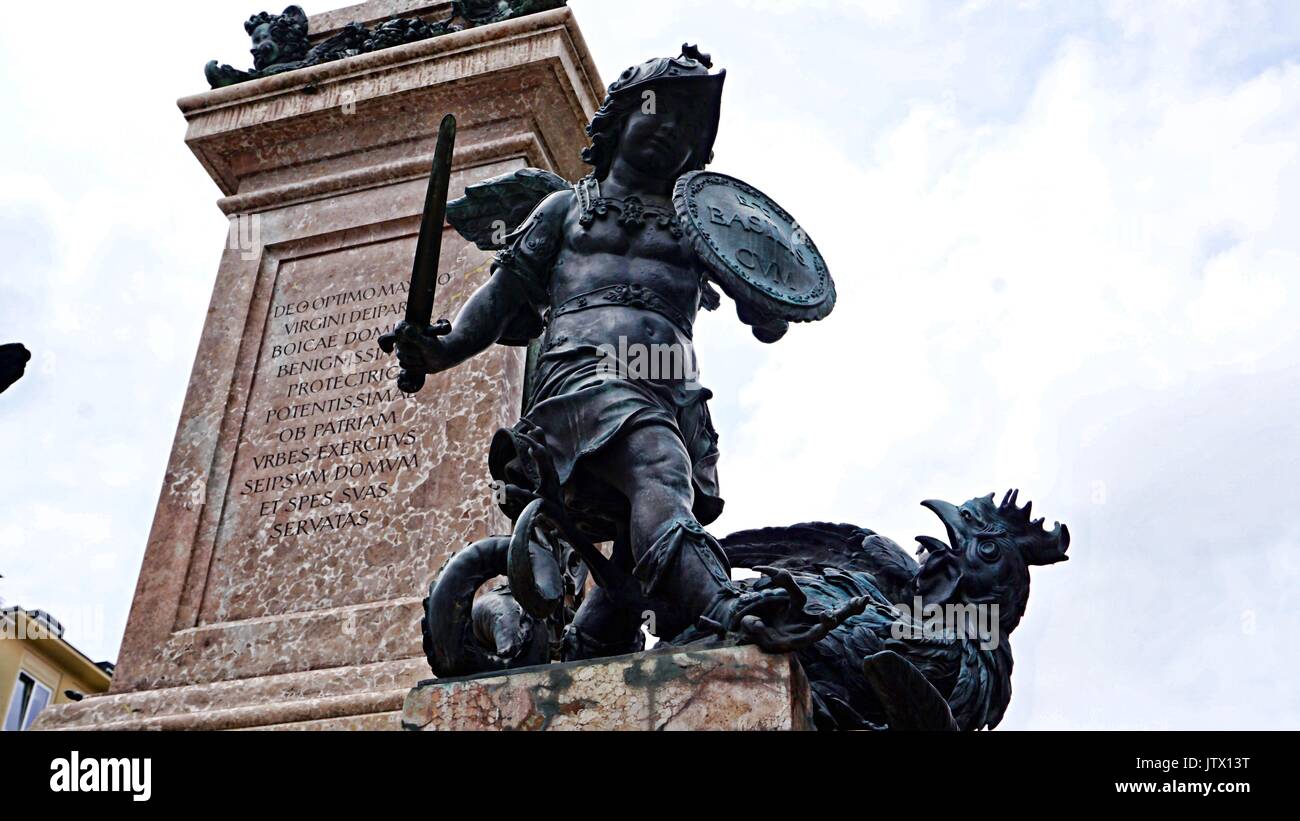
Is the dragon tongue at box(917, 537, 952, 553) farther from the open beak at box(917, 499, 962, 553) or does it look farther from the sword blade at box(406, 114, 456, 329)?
the sword blade at box(406, 114, 456, 329)

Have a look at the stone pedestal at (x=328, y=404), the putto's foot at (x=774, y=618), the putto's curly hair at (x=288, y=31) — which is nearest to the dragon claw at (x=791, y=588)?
the putto's foot at (x=774, y=618)

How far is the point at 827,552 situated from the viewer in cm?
491

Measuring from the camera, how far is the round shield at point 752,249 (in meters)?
4.10

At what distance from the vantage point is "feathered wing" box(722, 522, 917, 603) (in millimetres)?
4734

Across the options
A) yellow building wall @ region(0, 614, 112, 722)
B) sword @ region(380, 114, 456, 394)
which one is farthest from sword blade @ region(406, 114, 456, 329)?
yellow building wall @ region(0, 614, 112, 722)

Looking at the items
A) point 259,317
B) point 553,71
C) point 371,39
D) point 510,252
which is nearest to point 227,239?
point 259,317

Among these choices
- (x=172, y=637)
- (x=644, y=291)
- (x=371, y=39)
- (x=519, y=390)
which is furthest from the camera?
(x=371, y=39)

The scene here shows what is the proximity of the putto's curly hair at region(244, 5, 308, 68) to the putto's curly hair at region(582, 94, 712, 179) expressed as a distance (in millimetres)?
3930

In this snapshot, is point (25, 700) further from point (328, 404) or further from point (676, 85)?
point (676, 85)

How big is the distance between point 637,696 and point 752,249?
1.36 meters

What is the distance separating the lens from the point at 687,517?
147 inches

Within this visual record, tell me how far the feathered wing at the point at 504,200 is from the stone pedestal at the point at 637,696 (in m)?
1.63

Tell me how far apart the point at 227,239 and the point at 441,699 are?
4.28m
